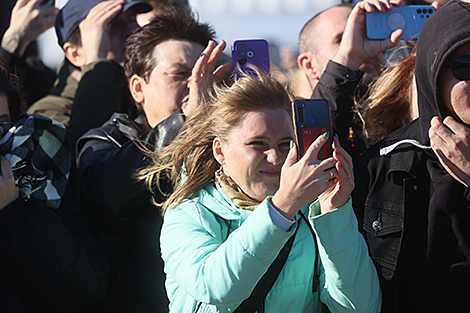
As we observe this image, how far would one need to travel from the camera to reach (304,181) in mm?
1519

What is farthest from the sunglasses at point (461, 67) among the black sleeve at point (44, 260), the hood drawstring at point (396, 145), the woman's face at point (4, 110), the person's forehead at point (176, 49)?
the woman's face at point (4, 110)

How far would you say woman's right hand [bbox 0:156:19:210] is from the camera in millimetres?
2026

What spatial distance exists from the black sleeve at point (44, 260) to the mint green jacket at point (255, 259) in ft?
1.36

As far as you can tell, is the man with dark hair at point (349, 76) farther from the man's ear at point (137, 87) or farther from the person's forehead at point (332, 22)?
the man's ear at point (137, 87)

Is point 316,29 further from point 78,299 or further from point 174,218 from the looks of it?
point 78,299

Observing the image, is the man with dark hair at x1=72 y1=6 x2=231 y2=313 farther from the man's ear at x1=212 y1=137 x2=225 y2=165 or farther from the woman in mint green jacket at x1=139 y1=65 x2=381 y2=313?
the man's ear at x1=212 y1=137 x2=225 y2=165

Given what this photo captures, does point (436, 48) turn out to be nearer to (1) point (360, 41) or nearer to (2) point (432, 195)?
(2) point (432, 195)

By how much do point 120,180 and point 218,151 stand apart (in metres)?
0.55

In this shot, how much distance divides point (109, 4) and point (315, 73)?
1.43 m

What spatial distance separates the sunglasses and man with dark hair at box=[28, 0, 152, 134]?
206 centimetres

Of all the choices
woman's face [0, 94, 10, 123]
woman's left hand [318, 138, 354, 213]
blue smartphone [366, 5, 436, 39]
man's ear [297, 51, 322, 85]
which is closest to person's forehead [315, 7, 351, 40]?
man's ear [297, 51, 322, 85]

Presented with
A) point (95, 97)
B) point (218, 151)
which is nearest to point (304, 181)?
point (218, 151)

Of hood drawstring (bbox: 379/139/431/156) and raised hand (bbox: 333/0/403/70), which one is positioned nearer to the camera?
hood drawstring (bbox: 379/139/431/156)

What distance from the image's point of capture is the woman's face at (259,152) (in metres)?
1.83
